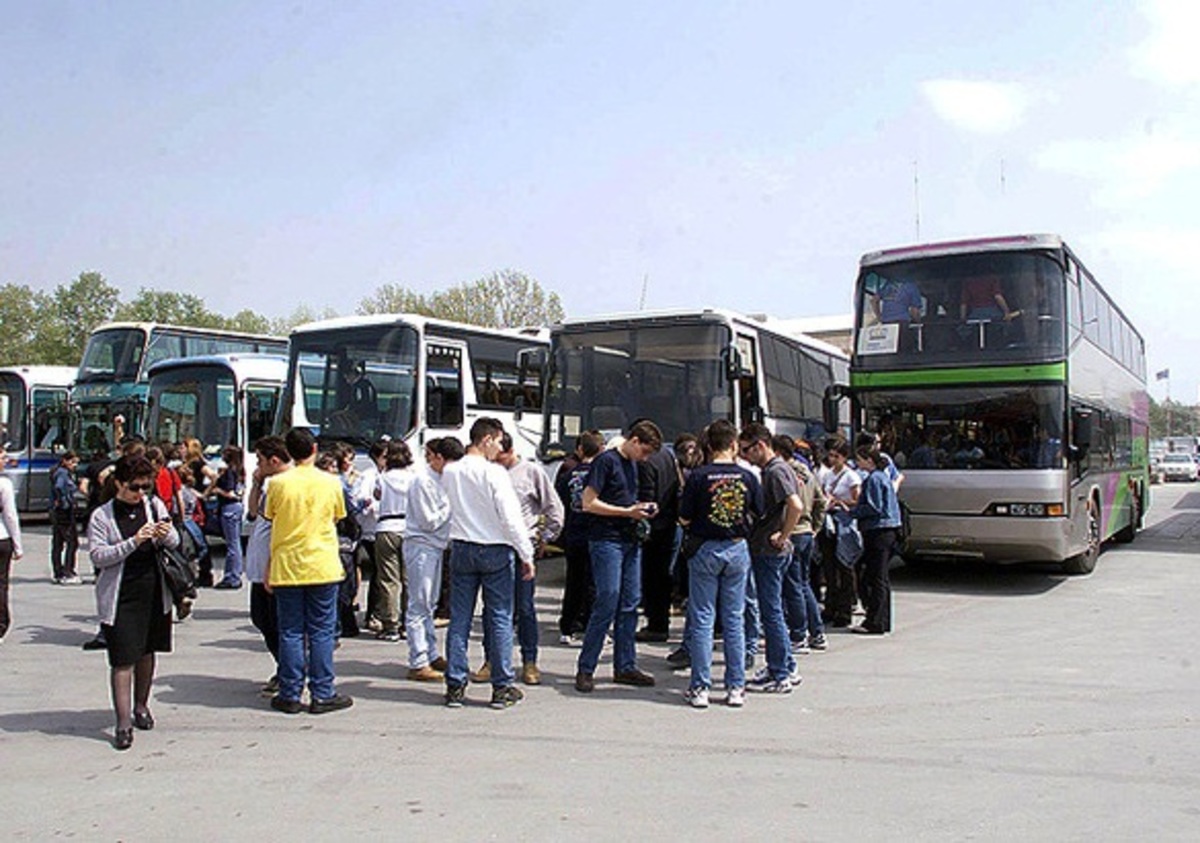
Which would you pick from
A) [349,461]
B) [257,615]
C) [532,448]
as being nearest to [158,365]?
[532,448]

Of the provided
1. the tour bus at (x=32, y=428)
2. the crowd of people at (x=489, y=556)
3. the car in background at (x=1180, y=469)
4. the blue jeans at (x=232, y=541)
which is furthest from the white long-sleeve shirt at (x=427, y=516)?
the car in background at (x=1180, y=469)

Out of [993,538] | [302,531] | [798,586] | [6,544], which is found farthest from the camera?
[993,538]

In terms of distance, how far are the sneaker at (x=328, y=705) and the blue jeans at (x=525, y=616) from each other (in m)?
1.03

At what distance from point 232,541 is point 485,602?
310 inches

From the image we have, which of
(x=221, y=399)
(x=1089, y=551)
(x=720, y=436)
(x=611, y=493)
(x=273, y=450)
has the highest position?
(x=221, y=399)

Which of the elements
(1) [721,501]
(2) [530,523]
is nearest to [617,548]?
(1) [721,501]

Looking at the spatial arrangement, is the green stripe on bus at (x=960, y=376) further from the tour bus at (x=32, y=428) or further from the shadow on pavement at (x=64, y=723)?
the tour bus at (x=32, y=428)

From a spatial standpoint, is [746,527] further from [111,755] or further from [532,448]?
[532,448]

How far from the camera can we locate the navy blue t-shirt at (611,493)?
779 cm

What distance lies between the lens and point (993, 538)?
12.9 metres

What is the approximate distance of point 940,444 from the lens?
13.4 metres

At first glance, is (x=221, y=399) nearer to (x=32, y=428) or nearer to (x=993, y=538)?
(x=32, y=428)

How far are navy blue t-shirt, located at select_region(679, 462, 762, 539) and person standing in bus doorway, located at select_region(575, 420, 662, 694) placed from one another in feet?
1.55

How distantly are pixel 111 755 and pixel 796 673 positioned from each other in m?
4.58
